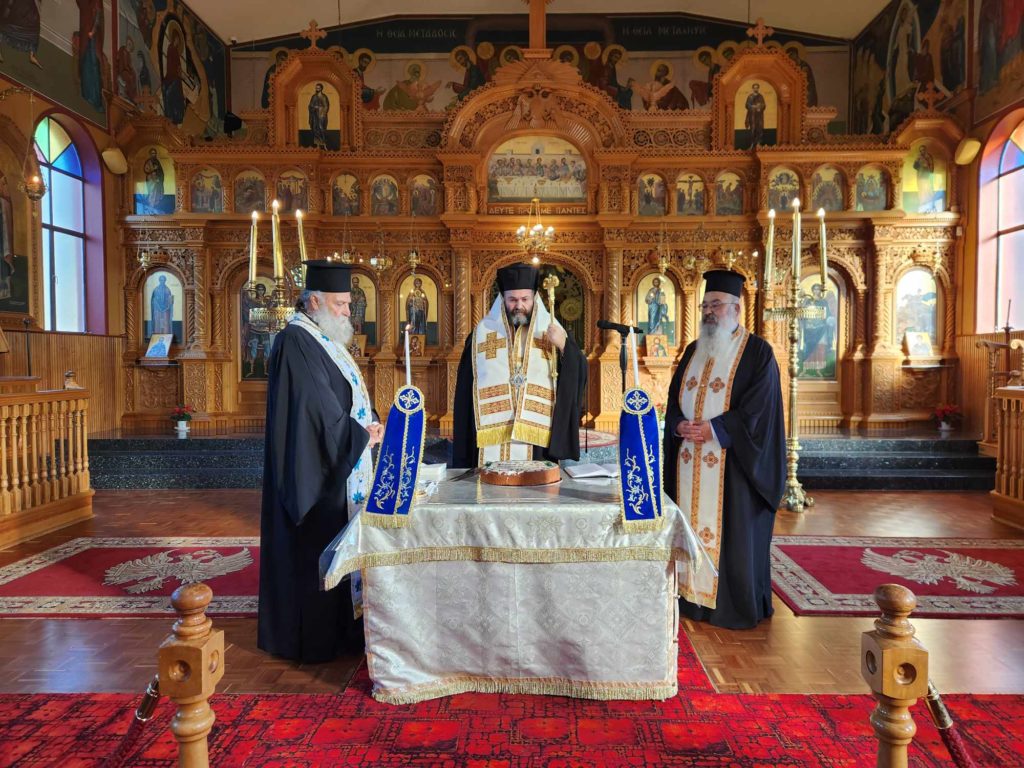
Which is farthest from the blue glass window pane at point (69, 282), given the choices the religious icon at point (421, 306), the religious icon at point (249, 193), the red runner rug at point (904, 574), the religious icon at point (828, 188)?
the religious icon at point (828, 188)

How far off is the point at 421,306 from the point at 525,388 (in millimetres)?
8950

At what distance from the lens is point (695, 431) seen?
4445mm

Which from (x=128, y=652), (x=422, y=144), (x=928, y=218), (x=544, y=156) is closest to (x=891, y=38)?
(x=928, y=218)

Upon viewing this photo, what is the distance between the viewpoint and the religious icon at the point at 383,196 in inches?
516

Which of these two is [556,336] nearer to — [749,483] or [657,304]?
[749,483]

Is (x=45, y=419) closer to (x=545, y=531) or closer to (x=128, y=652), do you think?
(x=128, y=652)

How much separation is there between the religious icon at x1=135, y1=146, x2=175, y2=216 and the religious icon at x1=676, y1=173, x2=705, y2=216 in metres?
9.86

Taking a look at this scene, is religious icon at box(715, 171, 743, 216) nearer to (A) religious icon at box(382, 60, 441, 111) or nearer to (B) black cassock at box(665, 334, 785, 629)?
(A) religious icon at box(382, 60, 441, 111)

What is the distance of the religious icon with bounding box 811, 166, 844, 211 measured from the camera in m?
12.6

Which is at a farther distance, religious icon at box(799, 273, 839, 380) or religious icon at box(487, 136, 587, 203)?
religious icon at box(487, 136, 587, 203)

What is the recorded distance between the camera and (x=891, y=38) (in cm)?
1444

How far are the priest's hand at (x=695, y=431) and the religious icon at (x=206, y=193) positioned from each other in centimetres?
1130

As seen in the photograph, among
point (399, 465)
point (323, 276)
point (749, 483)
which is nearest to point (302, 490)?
point (399, 465)

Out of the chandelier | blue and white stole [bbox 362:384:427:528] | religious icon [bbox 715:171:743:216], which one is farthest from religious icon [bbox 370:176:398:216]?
blue and white stole [bbox 362:384:427:528]
